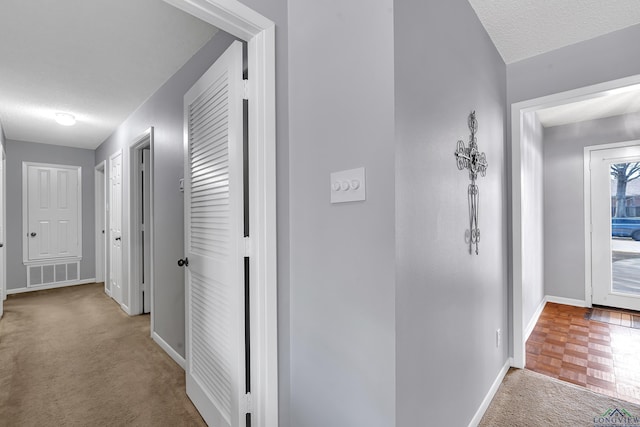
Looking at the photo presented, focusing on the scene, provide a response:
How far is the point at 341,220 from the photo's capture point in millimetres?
1223

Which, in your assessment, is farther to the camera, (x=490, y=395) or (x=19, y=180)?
(x=19, y=180)

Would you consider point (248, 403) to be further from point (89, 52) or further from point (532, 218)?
point (532, 218)

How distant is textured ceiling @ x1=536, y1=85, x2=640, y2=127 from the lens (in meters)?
3.08

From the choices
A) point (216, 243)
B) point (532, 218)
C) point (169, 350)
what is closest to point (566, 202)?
point (532, 218)

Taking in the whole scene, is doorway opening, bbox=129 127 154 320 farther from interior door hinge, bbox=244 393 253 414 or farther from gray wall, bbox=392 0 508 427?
gray wall, bbox=392 0 508 427

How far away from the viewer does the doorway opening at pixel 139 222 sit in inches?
139

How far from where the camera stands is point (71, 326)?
3332 mm

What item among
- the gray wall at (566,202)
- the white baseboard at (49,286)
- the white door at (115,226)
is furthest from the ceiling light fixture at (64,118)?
the gray wall at (566,202)

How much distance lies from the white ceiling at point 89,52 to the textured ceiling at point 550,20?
1878 mm

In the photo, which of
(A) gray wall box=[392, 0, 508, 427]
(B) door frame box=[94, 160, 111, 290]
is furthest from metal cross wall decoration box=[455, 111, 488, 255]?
(B) door frame box=[94, 160, 111, 290]

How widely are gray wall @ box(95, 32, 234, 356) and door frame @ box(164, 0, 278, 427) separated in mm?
1045

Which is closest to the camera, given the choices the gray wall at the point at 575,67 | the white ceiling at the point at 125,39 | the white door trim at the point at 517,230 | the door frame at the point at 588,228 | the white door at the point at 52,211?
the white ceiling at the point at 125,39

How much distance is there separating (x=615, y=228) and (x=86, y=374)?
5.83m

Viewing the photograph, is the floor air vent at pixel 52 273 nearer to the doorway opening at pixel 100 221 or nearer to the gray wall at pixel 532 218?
the doorway opening at pixel 100 221
